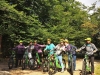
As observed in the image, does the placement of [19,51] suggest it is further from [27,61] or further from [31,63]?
[31,63]

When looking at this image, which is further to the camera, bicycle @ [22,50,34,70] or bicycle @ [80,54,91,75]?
bicycle @ [22,50,34,70]

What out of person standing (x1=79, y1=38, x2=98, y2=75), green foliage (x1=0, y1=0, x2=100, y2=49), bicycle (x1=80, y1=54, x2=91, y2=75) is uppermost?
green foliage (x1=0, y1=0, x2=100, y2=49)

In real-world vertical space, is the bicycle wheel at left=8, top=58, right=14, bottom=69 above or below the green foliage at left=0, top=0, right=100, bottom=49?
below

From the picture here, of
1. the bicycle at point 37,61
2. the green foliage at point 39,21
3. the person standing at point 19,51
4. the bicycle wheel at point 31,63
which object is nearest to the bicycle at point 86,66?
the bicycle at point 37,61

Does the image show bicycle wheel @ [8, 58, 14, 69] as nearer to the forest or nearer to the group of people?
the group of people

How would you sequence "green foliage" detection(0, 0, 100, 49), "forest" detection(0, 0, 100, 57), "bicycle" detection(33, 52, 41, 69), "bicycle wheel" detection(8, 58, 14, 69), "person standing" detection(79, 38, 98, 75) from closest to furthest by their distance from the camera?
"person standing" detection(79, 38, 98, 75) < "bicycle" detection(33, 52, 41, 69) < "bicycle wheel" detection(8, 58, 14, 69) < "green foliage" detection(0, 0, 100, 49) < "forest" detection(0, 0, 100, 57)

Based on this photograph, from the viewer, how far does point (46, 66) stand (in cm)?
1352

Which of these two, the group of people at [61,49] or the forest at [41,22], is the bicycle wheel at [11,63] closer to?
the group of people at [61,49]

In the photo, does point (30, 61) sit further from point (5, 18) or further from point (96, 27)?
point (96, 27)

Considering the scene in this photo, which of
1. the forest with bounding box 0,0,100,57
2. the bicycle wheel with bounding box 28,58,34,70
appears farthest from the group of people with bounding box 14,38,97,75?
the forest with bounding box 0,0,100,57

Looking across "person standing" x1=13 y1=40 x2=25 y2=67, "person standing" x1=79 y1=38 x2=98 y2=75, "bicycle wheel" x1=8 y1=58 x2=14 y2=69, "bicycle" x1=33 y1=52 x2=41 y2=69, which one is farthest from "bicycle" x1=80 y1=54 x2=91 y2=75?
"bicycle wheel" x1=8 y1=58 x2=14 y2=69

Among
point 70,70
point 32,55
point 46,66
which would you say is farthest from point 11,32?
point 70,70

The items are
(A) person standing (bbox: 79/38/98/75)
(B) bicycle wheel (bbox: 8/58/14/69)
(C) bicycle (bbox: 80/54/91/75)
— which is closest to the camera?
(C) bicycle (bbox: 80/54/91/75)

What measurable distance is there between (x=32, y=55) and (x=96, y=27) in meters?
16.6
